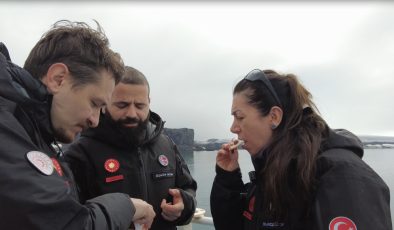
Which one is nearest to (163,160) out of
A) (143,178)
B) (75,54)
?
(143,178)

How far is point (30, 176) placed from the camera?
3.42 ft

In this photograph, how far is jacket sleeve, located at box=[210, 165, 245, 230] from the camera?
2275 mm

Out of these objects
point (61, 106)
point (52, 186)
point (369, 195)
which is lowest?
point (369, 195)

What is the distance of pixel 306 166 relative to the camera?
1600mm

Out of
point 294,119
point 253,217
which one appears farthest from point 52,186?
point 294,119

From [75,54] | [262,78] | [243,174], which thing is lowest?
[243,174]

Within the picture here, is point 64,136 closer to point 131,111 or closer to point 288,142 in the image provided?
point 131,111

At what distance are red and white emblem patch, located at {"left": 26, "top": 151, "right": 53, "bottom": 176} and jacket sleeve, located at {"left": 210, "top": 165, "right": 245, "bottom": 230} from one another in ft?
4.53

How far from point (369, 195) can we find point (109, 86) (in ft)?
4.31

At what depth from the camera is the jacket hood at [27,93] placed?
1.12m

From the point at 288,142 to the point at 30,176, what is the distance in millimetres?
1316

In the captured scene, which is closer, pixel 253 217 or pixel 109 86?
pixel 109 86

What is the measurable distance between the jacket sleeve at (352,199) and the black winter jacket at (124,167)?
3.47 feet

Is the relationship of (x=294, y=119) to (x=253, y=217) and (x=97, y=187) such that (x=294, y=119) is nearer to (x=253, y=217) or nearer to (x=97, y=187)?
(x=253, y=217)
